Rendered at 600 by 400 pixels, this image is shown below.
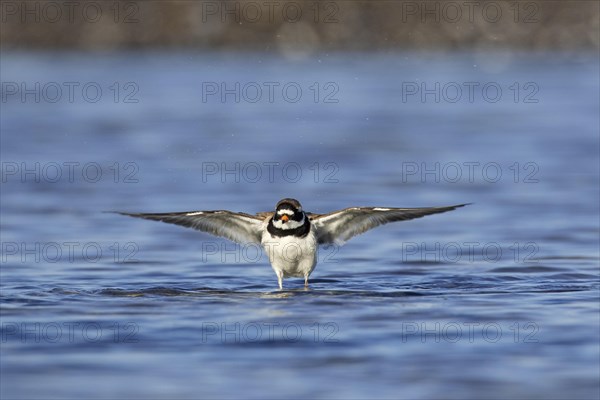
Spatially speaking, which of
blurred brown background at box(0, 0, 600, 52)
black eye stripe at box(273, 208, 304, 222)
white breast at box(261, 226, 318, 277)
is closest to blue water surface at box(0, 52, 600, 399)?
white breast at box(261, 226, 318, 277)

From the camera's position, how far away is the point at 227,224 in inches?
549

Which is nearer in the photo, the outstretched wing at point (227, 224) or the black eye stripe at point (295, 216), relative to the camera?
the black eye stripe at point (295, 216)

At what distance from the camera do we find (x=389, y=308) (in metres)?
12.4

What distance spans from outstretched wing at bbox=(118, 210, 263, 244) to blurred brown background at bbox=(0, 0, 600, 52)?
27452mm

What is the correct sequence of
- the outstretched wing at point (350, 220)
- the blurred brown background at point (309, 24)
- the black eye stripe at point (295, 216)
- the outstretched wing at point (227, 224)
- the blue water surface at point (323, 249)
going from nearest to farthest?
the blue water surface at point (323, 249), the black eye stripe at point (295, 216), the outstretched wing at point (350, 220), the outstretched wing at point (227, 224), the blurred brown background at point (309, 24)

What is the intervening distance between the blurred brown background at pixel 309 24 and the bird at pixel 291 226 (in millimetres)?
27516

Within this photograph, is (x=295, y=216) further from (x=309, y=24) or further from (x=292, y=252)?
(x=309, y=24)

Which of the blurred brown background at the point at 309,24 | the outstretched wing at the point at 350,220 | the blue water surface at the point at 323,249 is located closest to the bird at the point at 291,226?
the outstretched wing at the point at 350,220

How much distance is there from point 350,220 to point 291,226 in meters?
0.75

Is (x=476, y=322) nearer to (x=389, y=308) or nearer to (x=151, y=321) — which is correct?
(x=389, y=308)

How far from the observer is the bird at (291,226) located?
13258mm

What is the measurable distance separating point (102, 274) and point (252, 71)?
2347 cm

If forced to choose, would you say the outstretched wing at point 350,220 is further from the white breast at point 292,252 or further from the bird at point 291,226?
the white breast at point 292,252

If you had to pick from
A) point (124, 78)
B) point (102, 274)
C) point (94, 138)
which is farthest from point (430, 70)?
point (102, 274)
